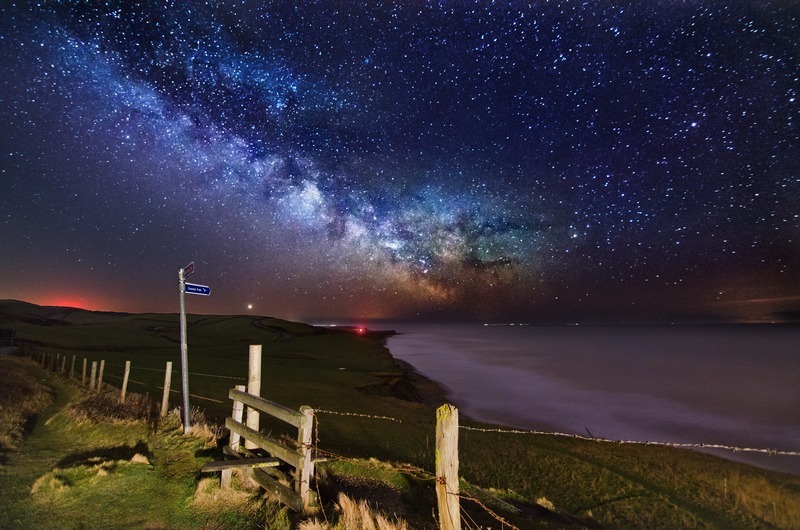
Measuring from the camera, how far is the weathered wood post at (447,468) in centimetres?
507

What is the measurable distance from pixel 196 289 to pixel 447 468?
9.05 meters

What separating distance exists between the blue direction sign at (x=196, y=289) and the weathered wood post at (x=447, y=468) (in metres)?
8.75

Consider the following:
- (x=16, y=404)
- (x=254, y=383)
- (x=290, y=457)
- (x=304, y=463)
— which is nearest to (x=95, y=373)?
(x=16, y=404)

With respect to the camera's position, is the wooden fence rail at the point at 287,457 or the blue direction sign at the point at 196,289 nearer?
the wooden fence rail at the point at 287,457

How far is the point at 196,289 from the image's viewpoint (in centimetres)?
1138

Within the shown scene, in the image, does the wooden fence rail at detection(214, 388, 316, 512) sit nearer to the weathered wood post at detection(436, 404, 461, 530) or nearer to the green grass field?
the green grass field

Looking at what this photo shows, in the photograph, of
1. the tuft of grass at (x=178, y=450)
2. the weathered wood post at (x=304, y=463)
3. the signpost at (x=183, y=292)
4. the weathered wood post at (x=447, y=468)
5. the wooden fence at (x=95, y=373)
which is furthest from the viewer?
the wooden fence at (x=95, y=373)

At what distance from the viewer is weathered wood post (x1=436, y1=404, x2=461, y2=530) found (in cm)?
507

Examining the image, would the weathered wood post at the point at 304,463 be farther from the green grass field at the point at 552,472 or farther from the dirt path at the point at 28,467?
the dirt path at the point at 28,467

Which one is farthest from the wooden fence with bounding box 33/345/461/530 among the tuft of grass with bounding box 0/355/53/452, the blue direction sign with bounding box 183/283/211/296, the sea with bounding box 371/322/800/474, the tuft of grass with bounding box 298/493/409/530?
the sea with bounding box 371/322/800/474

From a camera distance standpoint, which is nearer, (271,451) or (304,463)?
(304,463)

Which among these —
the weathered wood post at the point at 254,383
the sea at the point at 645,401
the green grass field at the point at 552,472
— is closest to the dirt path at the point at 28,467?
the green grass field at the point at 552,472

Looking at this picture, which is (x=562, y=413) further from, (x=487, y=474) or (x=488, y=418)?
(x=487, y=474)

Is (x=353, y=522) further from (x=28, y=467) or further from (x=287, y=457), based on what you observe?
(x=28, y=467)
